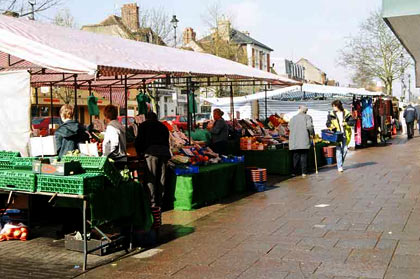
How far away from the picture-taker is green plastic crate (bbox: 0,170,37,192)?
627 centimetres

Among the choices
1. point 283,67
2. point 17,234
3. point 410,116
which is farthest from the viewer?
point 283,67

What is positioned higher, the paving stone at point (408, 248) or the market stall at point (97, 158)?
the market stall at point (97, 158)

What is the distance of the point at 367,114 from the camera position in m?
22.4

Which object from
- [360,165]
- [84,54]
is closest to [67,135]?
[84,54]

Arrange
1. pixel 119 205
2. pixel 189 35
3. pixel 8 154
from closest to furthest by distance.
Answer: pixel 119 205 < pixel 8 154 < pixel 189 35

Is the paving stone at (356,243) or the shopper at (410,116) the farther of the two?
the shopper at (410,116)

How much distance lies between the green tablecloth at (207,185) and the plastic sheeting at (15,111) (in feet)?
9.17

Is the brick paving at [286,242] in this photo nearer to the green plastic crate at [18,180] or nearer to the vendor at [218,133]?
the green plastic crate at [18,180]

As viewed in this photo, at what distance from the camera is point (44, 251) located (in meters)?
6.83

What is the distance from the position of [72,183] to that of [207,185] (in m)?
4.14

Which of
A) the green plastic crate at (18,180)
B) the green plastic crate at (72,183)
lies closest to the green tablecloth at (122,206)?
the green plastic crate at (72,183)

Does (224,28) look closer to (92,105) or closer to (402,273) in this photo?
(92,105)

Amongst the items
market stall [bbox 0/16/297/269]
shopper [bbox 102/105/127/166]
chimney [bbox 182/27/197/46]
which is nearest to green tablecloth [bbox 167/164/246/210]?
market stall [bbox 0/16/297/269]

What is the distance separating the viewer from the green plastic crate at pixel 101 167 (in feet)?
20.2
